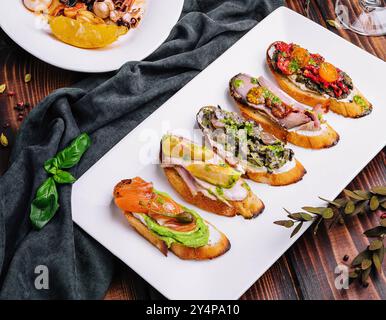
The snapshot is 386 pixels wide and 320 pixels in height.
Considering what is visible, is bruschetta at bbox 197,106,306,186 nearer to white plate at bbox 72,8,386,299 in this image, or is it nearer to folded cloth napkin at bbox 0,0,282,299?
white plate at bbox 72,8,386,299

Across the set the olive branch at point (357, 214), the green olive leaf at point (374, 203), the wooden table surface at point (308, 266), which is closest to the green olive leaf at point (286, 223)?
the olive branch at point (357, 214)

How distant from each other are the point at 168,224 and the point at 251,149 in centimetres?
65

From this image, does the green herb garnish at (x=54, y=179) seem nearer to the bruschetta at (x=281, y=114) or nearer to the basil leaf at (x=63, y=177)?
the basil leaf at (x=63, y=177)

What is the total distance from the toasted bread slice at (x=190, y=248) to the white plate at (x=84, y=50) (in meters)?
1.05

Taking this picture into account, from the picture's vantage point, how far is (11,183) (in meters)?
3.46

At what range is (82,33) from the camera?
397 centimetres

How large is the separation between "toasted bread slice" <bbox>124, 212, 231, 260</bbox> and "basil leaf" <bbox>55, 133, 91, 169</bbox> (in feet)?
1.47

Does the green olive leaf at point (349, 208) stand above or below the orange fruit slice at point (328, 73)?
below

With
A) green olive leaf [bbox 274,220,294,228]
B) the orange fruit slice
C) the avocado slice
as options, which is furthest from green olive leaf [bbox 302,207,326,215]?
the orange fruit slice

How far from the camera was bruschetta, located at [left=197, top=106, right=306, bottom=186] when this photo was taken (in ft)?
11.7

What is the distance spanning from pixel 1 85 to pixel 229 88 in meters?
1.34

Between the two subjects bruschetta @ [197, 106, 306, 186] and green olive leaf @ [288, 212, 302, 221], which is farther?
bruschetta @ [197, 106, 306, 186]

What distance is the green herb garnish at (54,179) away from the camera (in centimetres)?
337

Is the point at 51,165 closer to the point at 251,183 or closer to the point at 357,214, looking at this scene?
the point at 251,183
